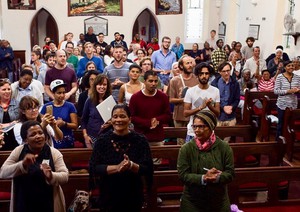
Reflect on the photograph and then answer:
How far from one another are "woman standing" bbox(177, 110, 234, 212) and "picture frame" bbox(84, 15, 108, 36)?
46.3 ft

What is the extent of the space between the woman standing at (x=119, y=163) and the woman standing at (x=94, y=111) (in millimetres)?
1328

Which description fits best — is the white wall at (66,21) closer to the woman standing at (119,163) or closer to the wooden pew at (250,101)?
the wooden pew at (250,101)

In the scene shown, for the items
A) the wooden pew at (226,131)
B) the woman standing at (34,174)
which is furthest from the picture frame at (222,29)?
the woman standing at (34,174)

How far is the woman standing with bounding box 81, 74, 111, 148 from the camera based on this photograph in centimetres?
434

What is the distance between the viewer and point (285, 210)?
3781 mm

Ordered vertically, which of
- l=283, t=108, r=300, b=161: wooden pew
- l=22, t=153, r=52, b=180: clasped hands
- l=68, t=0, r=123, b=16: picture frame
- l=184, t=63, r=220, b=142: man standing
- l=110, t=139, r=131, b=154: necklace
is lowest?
l=283, t=108, r=300, b=161: wooden pew

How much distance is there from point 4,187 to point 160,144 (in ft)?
5.63

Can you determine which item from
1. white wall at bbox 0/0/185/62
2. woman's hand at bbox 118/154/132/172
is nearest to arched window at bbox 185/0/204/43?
white wall at bbox 0/0/185/62

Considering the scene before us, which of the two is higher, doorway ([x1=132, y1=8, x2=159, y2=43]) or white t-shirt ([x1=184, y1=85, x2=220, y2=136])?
doorway ([x1=132, y1=8, x2=159, y2=43])

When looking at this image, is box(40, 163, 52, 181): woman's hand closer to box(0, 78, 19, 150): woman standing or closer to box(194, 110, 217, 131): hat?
box(194, 110, 217, 131): hat

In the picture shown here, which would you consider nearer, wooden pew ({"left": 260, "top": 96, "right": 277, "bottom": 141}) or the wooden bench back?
the wooden bench back

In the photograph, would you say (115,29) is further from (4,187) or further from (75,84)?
(4,187)

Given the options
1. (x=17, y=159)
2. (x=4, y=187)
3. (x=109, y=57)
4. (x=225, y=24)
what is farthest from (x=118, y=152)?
(x=225, y=24)

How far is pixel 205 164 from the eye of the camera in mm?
2994
